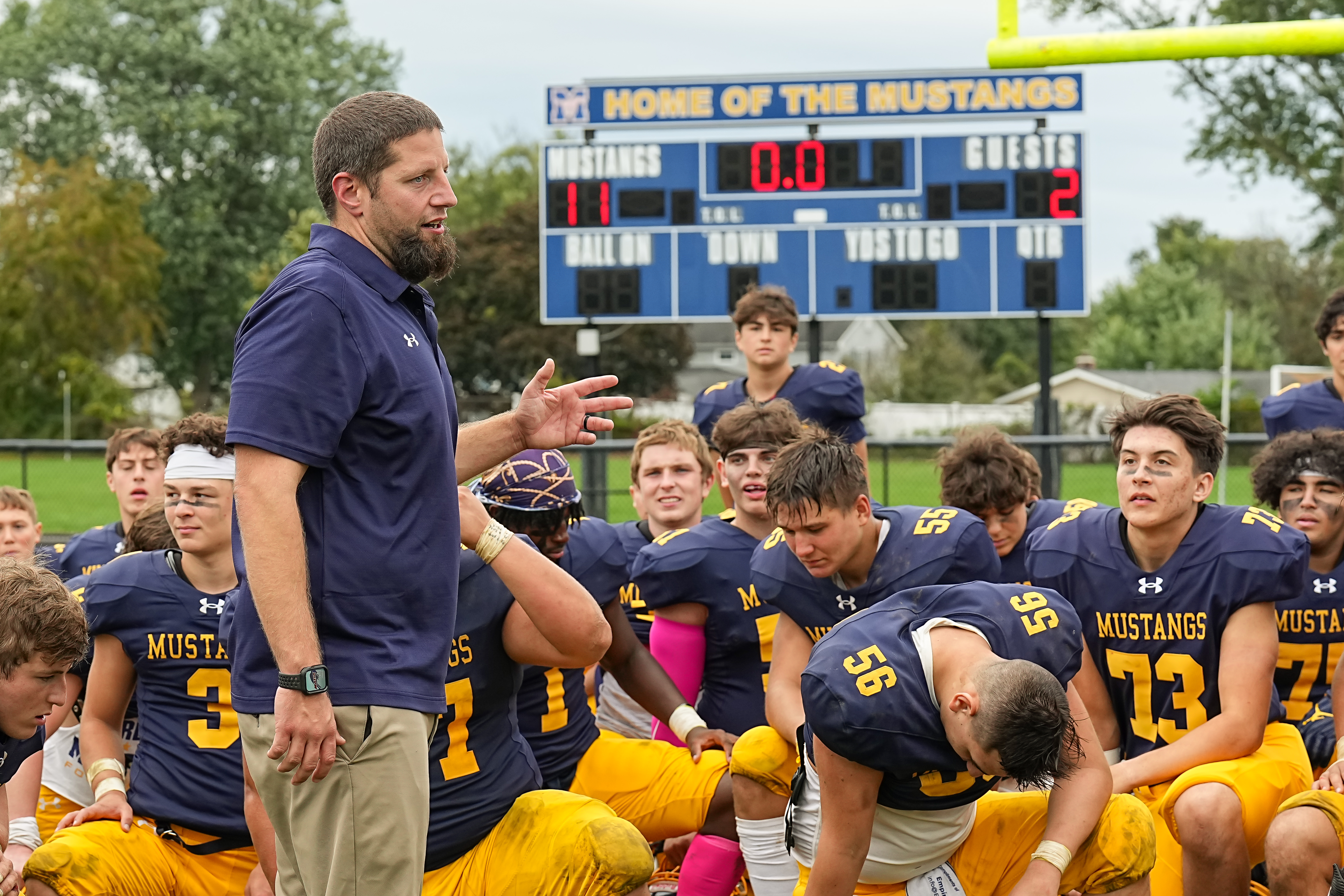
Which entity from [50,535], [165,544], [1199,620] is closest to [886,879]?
[1199,620]

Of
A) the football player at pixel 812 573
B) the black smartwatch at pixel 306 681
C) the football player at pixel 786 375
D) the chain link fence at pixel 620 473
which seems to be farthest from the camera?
the chain link fence at pixel 620 473

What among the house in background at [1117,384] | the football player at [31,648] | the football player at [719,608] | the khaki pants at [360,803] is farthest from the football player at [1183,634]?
the house in background at [1117,384]

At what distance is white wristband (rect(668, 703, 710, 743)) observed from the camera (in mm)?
4055


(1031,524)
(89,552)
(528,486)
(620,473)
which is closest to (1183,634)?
(1031,524)

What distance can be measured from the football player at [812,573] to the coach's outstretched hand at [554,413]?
67cm

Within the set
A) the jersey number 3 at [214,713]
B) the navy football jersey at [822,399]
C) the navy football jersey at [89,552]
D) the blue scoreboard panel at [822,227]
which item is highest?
the blue scoreboard panel at [822,227]

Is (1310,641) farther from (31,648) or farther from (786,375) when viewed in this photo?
(31,648)

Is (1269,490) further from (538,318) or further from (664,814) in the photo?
(538,318)

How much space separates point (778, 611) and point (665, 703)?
0.45 m

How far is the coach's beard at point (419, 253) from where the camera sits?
2.61 meters

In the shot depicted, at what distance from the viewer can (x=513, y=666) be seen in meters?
3.38

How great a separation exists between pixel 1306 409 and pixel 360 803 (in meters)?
4.63

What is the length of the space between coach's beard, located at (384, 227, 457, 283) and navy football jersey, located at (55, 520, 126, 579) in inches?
110

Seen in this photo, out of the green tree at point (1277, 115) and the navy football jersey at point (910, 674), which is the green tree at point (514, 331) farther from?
the navy football jersey at point (910, 674)
